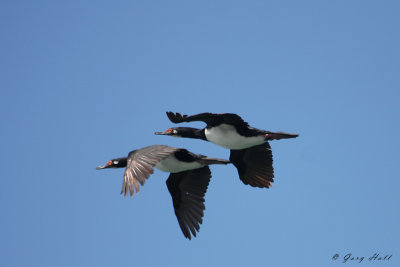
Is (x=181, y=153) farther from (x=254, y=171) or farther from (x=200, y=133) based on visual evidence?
(x=254, y=171)

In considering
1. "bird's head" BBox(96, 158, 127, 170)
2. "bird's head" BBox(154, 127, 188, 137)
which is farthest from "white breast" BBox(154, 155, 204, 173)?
"bird's head" BBox(154, 127, 188, 137)

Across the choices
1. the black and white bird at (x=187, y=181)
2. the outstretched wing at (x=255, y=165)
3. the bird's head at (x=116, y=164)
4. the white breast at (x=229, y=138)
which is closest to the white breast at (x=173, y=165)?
the black and white bird at (x=187, y=181)

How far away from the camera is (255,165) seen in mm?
18750

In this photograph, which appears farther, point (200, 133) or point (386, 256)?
point (200, 133)

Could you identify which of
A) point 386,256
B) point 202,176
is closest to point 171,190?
point 202,176

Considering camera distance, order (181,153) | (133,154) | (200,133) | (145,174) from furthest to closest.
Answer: (200,133) < (181,153) < (133,154) < (145,174)

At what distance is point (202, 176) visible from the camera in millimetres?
18047

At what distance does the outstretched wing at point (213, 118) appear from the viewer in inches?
652

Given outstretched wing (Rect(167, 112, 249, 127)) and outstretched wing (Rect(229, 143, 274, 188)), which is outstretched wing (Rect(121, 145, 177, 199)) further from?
outstretched wing (Rect(229, 143, 274, 188))

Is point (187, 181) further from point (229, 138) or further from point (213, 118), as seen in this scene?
point (213, 118)

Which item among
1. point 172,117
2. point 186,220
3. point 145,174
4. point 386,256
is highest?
point 172,117

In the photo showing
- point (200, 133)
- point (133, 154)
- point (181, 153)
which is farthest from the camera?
point (200, 133)

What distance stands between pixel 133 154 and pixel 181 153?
2.06 metres

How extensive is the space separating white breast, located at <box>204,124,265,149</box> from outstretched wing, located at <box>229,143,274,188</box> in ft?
2.94
